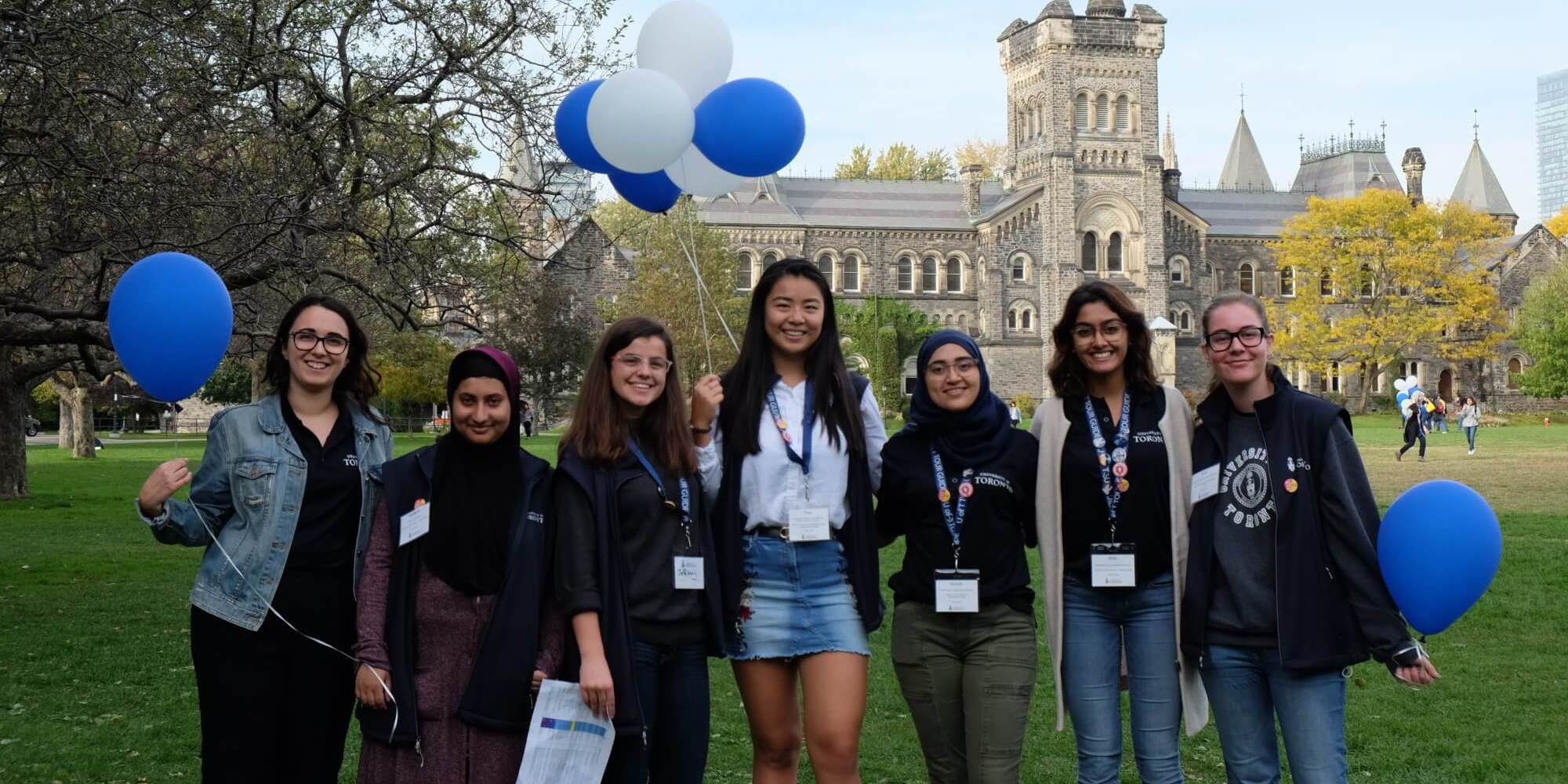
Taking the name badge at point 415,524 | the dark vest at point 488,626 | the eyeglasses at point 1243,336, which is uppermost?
the eyeglasses at point 1243,336

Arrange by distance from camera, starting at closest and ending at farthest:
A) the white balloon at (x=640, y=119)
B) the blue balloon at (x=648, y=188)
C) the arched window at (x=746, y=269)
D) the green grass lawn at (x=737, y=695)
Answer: the white balloon at (x=640, y=119) < the blue balloon at (x=648, y=188) < the green grass lawn at (x=737, y=695) < the arched window at (x=746, y=269)

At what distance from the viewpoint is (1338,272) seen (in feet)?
212

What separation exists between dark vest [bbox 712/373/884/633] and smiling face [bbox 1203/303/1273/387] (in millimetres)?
1144

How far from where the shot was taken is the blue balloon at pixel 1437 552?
415 cm

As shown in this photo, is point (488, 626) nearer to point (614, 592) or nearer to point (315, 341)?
point (614, 592)

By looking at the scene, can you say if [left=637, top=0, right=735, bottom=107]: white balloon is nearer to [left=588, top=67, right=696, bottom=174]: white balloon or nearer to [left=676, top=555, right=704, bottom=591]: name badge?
[left=588, top=67, right=696, bottom=174]: white balloon

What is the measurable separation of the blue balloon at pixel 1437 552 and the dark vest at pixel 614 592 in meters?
2.00

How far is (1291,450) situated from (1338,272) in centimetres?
6491

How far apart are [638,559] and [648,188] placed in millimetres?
2116

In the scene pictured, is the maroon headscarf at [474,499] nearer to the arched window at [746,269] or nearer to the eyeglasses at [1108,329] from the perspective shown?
the eyeglasses at [1108,329]

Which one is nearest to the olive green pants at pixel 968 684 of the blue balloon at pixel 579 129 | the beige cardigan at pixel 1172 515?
the beige cardigan at pixel 1172 515

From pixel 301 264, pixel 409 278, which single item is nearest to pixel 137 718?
pixel 301 264

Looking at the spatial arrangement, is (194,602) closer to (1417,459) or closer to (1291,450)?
(1291,450)

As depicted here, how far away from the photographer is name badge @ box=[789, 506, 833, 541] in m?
4.29
